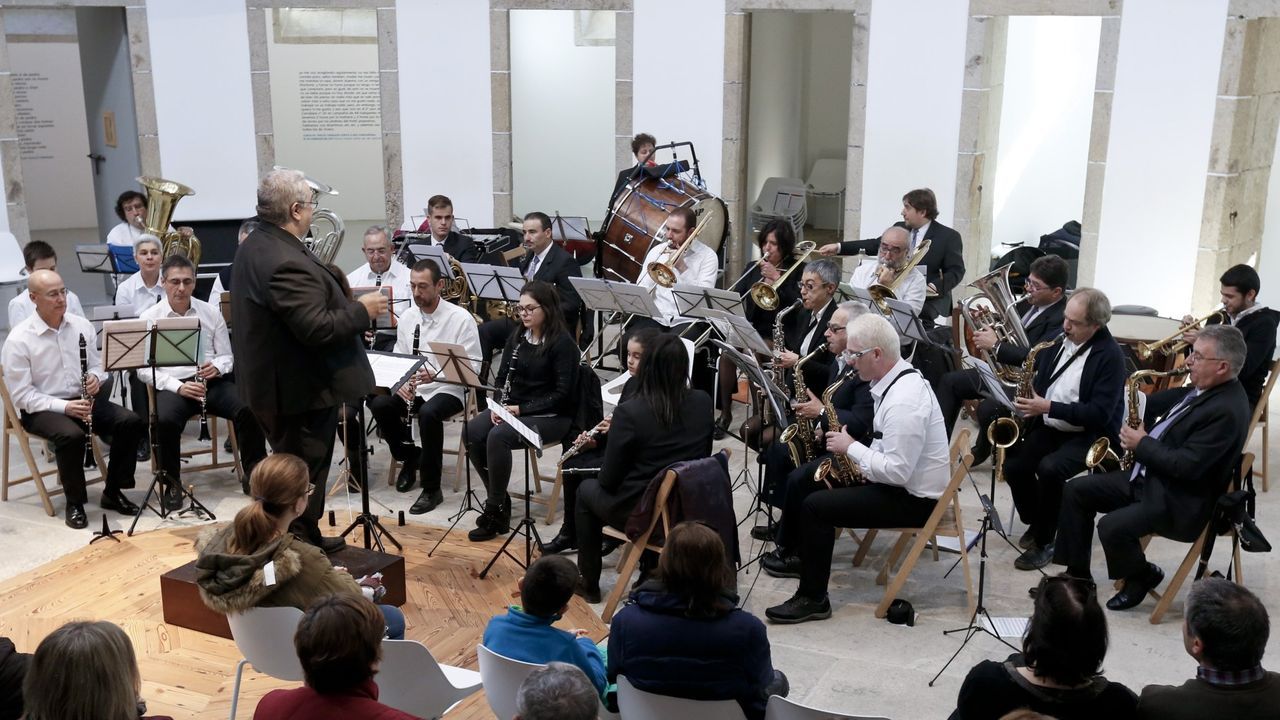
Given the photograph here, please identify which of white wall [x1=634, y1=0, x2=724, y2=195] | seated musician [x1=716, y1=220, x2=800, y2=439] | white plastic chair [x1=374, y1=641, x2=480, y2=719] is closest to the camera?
white plastic chair [x1=374, y1=641, x2=480, y2=719]

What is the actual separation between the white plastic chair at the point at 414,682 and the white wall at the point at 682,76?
6.72 meters

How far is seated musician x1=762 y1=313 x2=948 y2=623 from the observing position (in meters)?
4.89

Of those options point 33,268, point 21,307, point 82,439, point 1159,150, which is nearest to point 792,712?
point 82,439

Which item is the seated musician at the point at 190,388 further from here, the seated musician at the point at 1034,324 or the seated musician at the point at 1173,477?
the seated musician at the point at 1173,477

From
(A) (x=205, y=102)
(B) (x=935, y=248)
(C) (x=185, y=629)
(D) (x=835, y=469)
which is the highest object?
(A) (x=205, y=102)

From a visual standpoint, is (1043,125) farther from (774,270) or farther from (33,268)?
(33,268)

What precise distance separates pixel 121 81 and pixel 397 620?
327 inches

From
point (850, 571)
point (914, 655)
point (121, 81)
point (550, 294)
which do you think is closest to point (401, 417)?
point (550, 294)

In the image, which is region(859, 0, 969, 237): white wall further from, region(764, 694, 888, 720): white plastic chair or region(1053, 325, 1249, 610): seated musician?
region(764, 694, 888, 720): white plastic chair

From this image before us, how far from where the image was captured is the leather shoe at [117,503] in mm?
6332

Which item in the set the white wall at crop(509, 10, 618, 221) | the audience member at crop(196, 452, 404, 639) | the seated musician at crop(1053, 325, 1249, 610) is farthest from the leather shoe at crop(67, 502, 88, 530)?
the white wall at crop(509, 10, 618, 221)

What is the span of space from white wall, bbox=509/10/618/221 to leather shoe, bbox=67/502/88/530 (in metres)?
7.81

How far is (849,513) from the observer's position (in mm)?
5016

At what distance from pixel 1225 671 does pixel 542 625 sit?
1785 millimetres
